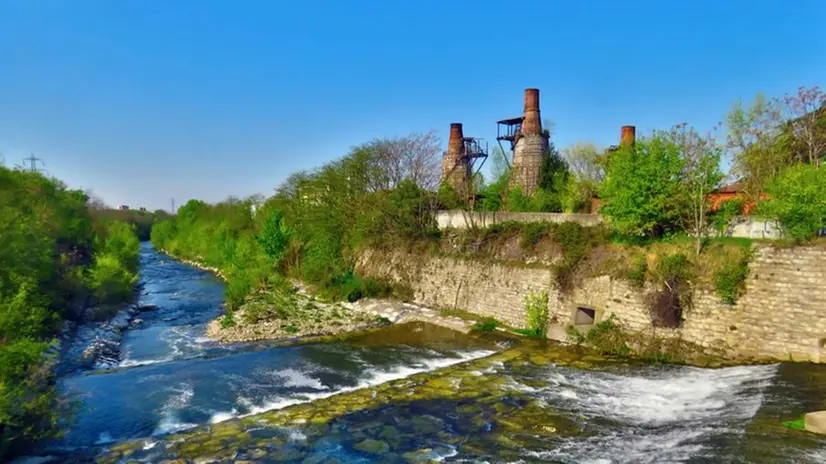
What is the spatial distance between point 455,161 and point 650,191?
692 inches

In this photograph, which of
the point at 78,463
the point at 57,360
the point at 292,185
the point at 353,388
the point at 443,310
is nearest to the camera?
the point at 78,463

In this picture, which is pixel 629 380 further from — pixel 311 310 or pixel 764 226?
pixel 311 310

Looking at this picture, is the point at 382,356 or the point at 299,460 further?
the point at 382,356

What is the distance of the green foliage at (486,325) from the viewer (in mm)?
19547

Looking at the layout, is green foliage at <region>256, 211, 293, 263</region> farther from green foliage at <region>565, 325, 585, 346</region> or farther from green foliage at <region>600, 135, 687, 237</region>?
green foliage at <region>600, 135, 687, 237</region>

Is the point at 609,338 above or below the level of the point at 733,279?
below

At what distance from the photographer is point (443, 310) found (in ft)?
73.5

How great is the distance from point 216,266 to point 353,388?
34.2 metres

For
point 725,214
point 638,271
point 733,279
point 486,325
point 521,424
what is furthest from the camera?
point 486,325

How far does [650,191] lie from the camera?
1759cm

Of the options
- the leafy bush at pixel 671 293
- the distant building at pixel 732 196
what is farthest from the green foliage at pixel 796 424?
the distant building at pixel 732 196

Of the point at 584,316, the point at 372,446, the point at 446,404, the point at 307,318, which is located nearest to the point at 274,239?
the point at 307,318

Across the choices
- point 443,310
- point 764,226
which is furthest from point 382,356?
point 764,226

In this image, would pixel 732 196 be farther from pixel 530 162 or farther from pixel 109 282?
pixel 109 282
